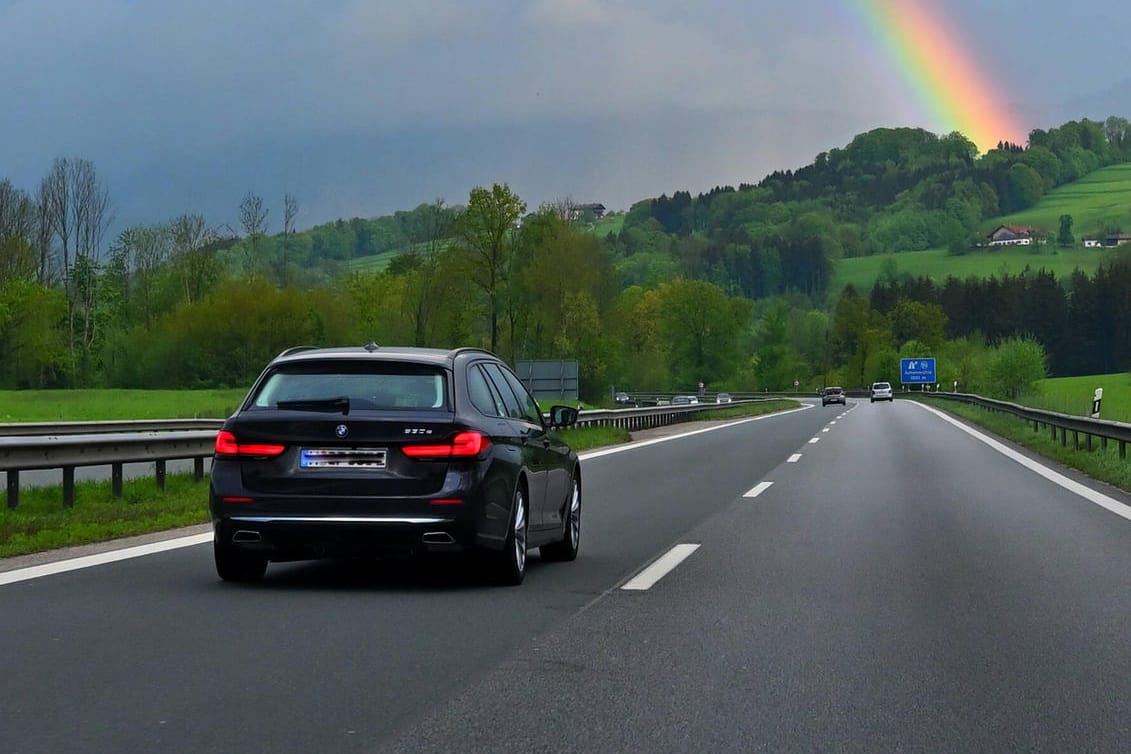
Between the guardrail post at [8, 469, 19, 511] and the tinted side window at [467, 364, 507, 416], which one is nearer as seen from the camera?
the tinted side window at [467, 364, 507, 416]

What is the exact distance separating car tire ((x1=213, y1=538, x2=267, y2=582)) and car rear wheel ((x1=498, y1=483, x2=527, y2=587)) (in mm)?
1469

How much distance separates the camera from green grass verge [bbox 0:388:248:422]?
5750 centimetres

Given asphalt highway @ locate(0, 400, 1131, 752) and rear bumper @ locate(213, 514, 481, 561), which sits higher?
rear bumper @ locate(213, 514, 481, 561)

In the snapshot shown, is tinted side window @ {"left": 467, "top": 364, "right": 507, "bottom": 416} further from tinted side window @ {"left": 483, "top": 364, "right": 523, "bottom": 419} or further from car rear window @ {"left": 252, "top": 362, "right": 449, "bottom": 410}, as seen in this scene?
car rear window @ {"left": 252, "top": 362, "right": 449, "bottom": 410}

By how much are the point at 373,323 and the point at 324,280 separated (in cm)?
1066

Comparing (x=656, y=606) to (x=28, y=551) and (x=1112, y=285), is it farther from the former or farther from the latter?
(x=1112, y=285)

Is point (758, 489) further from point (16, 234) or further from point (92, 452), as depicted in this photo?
point (16, 234)

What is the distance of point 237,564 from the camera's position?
29.4 ft

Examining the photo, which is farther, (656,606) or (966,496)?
(966,496)

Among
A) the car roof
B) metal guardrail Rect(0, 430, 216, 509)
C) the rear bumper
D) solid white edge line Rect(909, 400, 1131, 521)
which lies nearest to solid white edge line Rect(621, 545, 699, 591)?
the rear bumper

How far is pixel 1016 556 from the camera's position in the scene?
10.6m

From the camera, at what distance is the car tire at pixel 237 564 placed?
29.0ft

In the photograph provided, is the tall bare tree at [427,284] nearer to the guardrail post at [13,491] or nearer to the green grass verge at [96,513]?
the green grass verge at [96,513]

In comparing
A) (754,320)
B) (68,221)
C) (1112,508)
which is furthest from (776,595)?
(754,320)
